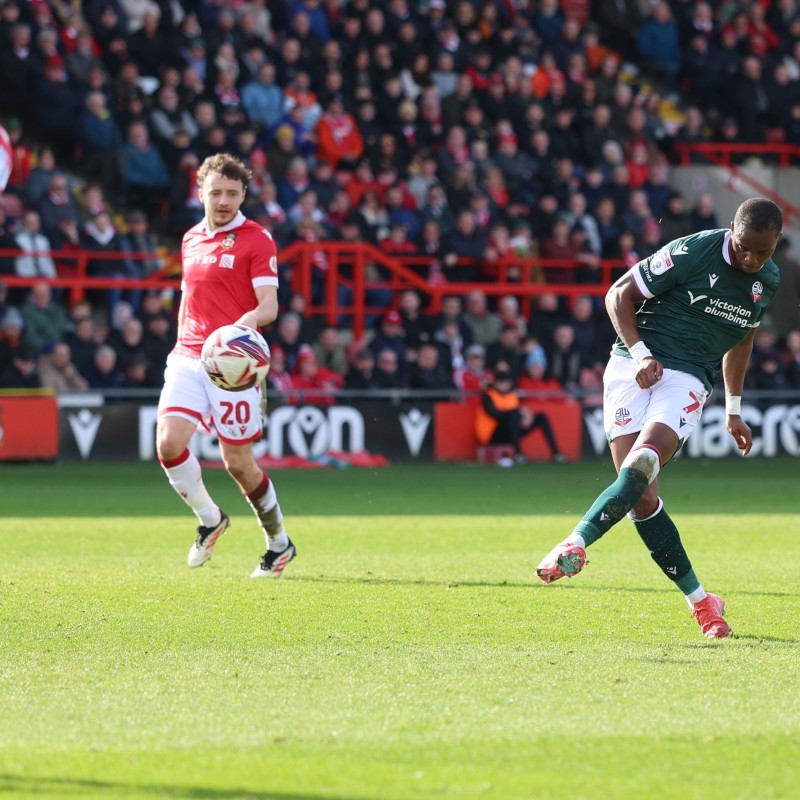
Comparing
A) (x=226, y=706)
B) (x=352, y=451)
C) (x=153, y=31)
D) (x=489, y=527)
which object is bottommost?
(x=352, y=451)

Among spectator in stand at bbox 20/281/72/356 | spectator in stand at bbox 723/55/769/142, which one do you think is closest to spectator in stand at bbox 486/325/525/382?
spectator in stand at bbox 20/281/72/356

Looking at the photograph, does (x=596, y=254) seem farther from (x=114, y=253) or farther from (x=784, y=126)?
(x=114, y=253)

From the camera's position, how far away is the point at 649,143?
26359 millimetres

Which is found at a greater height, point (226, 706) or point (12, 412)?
point (226, 706)

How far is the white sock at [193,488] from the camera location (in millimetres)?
9375

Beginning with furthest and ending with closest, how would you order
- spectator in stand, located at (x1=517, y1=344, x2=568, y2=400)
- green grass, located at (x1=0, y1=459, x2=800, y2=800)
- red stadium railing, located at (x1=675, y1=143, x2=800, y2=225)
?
red stadium railing, located at (x1=675, y1=143, x2=800, y2=225)
spectator in stand, located at (x1=517, y1=344, x2=568, y2=400)
green grass, located at (x1=0, y1=459, x2=800, y2=800)

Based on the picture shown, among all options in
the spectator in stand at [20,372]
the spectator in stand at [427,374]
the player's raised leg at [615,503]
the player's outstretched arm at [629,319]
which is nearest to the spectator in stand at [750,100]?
the spectator in stand at [427,374]

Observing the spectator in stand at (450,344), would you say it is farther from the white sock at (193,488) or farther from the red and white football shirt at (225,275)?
the red and white football shirt at (225,275)

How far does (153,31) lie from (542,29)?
800 cm

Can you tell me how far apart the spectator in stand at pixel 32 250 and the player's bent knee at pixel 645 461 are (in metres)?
13.8

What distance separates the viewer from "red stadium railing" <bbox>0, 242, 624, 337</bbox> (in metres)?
20.1

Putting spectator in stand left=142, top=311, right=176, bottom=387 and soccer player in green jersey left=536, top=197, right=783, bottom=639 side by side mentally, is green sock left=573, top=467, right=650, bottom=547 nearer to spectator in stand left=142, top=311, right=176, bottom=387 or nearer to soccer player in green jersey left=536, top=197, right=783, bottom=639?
soccer player in green jersey left=536, top=197, right=783, bottom=639

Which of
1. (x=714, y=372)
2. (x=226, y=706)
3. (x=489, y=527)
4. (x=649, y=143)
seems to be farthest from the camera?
(x=649, y=143)

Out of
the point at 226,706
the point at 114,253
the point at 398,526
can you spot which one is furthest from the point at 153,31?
the point at 226,706
